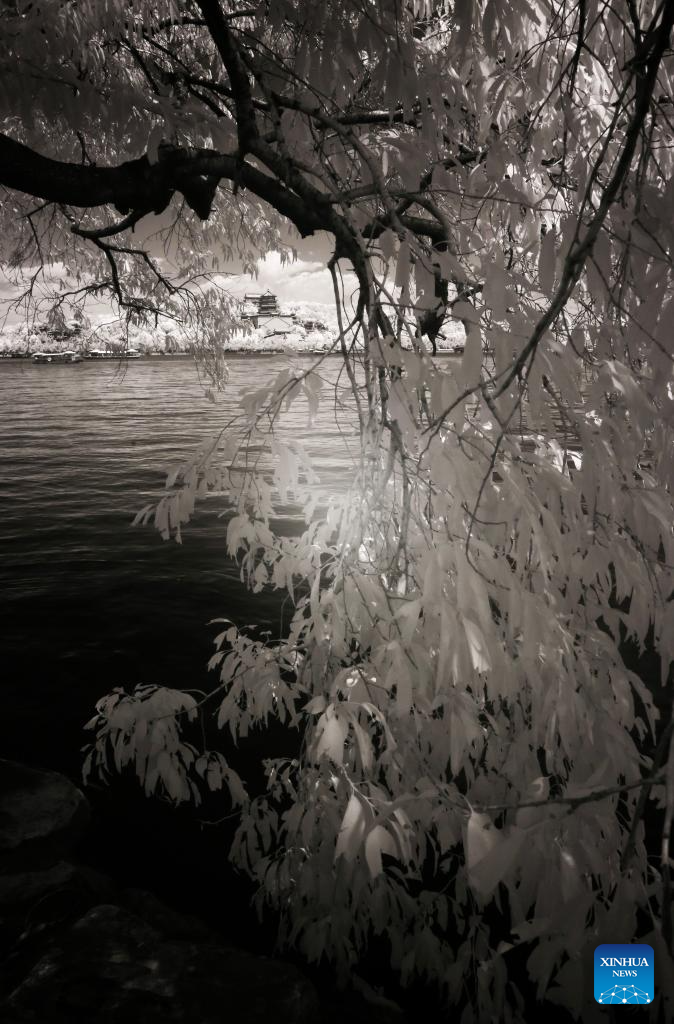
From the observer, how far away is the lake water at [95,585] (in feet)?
19.0

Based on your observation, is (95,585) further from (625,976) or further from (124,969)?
(625,976)

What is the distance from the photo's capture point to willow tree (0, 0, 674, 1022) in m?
1.37

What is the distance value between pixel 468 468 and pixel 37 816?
163 inches

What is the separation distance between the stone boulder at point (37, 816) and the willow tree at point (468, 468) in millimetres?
1298

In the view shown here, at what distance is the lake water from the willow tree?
0.49m

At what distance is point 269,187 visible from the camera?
239 cm

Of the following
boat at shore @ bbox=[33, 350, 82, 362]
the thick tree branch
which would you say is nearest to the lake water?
the thick tree branch

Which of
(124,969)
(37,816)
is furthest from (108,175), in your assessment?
(37,816)

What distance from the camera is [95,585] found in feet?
28.2

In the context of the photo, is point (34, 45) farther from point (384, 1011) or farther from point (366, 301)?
point (384, 1011)

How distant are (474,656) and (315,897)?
85.8 inches

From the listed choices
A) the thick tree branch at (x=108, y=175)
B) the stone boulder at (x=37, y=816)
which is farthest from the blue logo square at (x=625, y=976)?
the thick tree branch at (x=108, y=175)

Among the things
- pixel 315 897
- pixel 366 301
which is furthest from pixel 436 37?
pixel 315 897

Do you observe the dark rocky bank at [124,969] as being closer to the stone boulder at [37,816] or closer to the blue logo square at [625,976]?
the stone boulder at [37,816]
